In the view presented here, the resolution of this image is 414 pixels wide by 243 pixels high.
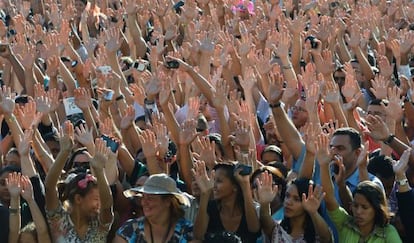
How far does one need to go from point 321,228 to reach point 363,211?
23 centimetres

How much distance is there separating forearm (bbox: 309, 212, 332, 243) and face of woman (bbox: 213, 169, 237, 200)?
19.0 inches

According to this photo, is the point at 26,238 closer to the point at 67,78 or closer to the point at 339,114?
the point at 339,114

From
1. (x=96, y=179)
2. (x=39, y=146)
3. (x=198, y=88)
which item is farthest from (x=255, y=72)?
(x=96, y=179)

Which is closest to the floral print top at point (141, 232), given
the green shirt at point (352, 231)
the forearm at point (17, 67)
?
the green shirt at point (352, 231)

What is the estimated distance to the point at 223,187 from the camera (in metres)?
4.40

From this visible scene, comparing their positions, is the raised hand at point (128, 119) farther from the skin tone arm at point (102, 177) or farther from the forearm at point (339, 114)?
the forearm at point (339, 114)

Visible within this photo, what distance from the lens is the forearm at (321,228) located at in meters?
4.14

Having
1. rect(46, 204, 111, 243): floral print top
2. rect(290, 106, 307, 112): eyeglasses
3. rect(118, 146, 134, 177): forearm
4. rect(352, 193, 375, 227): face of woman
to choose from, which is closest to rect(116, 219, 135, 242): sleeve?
rect(46, 204, 111, 243): floral print top

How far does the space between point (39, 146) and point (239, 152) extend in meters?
1.27

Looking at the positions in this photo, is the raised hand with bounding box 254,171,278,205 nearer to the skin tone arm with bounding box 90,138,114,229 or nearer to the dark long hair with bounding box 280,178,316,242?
the dark long hair with bounding box 280,178,316,242

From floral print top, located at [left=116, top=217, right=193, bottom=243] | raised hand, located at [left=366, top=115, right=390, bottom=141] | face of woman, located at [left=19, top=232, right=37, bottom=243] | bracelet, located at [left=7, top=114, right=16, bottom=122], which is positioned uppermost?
raised hand, located at [left=366, top=115, right=390, bottom=141]

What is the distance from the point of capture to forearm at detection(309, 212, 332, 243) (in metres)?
4.14

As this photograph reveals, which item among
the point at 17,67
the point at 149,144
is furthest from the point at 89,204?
the point at 17,67

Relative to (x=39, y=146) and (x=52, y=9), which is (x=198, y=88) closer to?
(x=39, y=146)
